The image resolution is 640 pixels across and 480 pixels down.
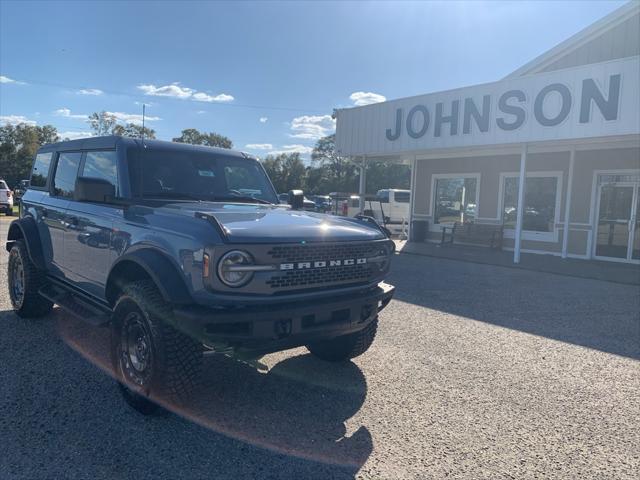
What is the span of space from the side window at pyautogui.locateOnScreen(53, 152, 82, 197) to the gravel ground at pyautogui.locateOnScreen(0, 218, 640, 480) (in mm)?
1517

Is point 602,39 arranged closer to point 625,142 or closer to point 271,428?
point 625,142

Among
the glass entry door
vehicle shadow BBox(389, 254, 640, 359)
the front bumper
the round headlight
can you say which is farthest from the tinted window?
the round headlight

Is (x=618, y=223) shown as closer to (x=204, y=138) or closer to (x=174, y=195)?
(x=174, y=195)

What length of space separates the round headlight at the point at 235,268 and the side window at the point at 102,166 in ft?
5.43

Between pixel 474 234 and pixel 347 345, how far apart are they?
12.7m

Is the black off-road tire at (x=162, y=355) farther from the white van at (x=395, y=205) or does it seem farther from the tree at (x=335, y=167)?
the tree at (x=335, y=167)

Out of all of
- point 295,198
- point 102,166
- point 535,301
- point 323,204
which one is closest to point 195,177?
point 102,166

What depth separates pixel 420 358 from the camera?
4902 millimetres

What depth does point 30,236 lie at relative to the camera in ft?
17.6

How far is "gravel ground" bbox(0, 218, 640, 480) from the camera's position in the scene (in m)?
2.92

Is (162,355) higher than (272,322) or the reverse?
the reverse

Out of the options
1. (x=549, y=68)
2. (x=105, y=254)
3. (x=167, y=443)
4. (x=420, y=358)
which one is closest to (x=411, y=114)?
(x=549, y=68)

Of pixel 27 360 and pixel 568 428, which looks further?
pixel 27 360

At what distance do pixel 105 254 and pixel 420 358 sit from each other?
3.12m
